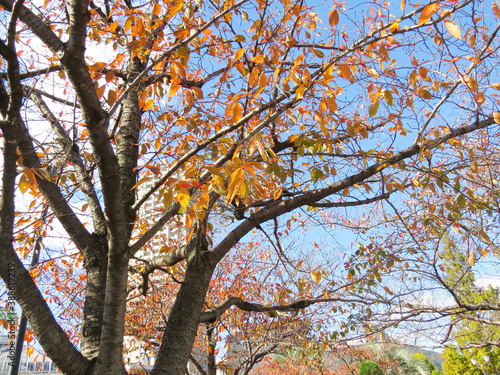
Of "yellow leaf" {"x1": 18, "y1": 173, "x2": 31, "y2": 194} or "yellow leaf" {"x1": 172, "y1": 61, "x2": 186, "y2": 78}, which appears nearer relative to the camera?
"yellow leaf" {"x1": 18, "y1": 173, "x2": 31, "y2": 194}

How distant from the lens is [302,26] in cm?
341

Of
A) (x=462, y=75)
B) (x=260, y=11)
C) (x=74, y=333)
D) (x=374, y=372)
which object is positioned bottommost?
(x=374, y=372)

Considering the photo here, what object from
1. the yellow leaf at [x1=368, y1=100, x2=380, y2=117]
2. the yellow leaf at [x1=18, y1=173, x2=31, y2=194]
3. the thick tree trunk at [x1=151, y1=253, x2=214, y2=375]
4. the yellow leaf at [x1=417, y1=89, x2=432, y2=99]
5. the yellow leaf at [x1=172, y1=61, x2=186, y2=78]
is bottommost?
the thick tree trunk at [x1=151, y1=253, x2=214, y2=375]

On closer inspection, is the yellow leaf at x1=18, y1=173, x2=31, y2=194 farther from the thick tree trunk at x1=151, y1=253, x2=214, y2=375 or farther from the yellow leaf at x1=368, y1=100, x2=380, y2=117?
the yellow leaf at x1=368, y1=100, x2=380, y2=117

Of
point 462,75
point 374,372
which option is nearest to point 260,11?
point 462,75

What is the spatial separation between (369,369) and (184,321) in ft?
44.6

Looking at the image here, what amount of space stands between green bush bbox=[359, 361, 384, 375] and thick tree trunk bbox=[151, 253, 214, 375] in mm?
13347

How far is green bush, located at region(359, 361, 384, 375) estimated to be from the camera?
13500 millimetres

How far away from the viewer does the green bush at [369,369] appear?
13.5 metres

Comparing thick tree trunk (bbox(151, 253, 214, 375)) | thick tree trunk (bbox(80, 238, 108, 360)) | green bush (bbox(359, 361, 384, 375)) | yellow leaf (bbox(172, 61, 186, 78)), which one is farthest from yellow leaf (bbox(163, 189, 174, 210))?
green bush (bbox(359, 361, 384, 375))

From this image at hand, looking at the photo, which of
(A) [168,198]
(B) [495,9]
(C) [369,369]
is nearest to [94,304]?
(A) [168,198]

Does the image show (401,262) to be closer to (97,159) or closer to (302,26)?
(302,26)

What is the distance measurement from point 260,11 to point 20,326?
15.1ft

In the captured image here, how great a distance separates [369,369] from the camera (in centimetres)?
1360
